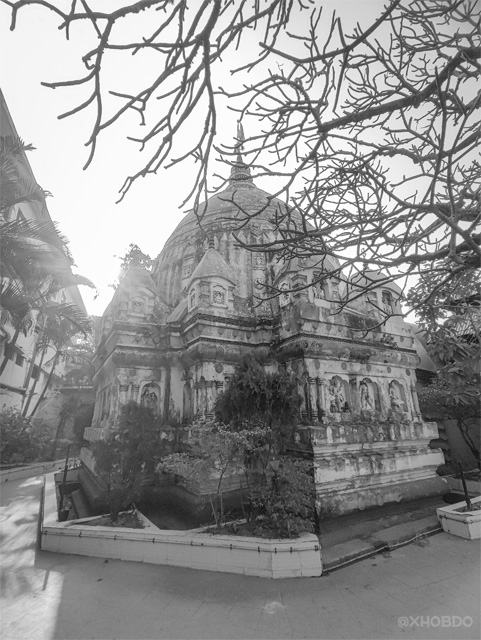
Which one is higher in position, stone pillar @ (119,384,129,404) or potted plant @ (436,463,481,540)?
stone pillar @ (119,384,129,404)

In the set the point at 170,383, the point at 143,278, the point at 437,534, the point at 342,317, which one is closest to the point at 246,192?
the point at 143,278

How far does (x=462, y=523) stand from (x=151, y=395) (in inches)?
348

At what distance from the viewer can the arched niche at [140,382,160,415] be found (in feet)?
33.8

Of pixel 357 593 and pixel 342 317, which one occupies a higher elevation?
pixel 342 317

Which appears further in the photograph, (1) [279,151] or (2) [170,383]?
(2) [170,383]

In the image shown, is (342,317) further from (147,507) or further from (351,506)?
(147,507)

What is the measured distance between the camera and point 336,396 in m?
A: 9.72

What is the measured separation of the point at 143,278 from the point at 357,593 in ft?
34.4

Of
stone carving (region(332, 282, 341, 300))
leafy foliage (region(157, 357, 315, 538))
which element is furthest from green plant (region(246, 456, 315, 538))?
stone carving (region(332, 282, 341, 300))

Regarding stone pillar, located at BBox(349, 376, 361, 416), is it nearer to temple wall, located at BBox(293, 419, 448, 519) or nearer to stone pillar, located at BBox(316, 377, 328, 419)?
temple wall, located at BBox(293, 419, 448, 519)

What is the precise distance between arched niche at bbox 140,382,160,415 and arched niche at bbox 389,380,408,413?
7787 millimetres

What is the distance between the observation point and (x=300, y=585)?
17.1ft

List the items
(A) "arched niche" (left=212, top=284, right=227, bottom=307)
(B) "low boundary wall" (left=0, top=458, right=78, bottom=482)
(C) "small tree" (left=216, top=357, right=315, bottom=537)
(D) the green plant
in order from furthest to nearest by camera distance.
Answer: (B) "low boundary wall" (left=0, top=458, right=78, bottom=482)
(A) "arched niche" (left=212, top=284, right=227, bottom=307)
(C) "small tree" (left=216, top=357, right=315, bottom=537)
(D) the green plant

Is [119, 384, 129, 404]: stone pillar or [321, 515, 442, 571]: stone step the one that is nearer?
[321, 515, 442, 571]: stone step
